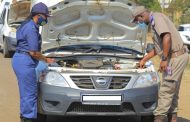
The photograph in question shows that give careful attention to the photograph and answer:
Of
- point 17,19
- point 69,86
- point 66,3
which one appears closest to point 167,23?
point 69,86

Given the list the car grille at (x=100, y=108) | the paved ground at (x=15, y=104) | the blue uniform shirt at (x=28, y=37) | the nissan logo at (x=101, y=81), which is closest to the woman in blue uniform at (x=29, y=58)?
the blue uniform shirt at (x=28, y=37)

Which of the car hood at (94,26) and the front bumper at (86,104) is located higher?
the car hood at (94,26)

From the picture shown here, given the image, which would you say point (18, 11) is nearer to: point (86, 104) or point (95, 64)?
point (95, 64)

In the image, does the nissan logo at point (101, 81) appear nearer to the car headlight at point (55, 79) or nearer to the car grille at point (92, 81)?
the car grille at point (92, 81)

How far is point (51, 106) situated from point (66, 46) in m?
1.86

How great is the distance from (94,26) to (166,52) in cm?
251

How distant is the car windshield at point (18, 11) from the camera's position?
18.6 m

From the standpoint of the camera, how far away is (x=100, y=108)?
7.42 metres

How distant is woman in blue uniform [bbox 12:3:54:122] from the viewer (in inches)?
278

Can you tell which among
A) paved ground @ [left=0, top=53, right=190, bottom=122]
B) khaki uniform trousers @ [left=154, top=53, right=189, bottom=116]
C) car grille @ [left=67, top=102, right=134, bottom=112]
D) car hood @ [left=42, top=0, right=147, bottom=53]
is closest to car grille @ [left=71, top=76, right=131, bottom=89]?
car grille @ [left=67, top=102, right=134, bottom=112]

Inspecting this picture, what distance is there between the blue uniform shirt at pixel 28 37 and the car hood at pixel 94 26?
1.44m

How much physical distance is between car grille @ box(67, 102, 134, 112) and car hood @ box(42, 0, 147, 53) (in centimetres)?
180

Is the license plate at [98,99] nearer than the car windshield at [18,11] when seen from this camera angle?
Yes

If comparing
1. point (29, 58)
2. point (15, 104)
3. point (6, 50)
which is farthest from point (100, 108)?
point (6, 50)
